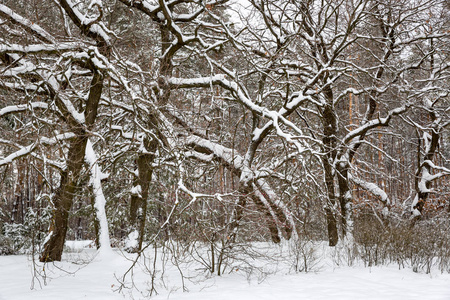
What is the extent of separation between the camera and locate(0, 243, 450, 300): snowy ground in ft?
21.2

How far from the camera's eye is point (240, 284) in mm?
7398

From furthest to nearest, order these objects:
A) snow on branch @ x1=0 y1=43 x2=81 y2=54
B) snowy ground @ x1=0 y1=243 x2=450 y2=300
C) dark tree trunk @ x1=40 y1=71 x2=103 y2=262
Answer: dark tree trunk @ x1=40 y1=71 x2=103 y2=262
snow on branch @ x1=0 y1=43 x2=81 y2=54
snowy ground @ x1=0 y1=243 x2=450 y2=300

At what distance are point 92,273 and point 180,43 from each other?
19.5 feet

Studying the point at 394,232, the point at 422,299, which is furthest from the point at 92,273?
the point at 394,232

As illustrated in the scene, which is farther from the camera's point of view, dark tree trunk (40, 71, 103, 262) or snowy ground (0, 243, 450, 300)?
dark tree trunk (40, 71, 103, 262)

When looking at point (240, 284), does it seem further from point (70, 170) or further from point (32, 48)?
point (32, 48)

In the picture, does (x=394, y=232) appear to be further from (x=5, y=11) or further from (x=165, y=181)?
(x=5, y=11)

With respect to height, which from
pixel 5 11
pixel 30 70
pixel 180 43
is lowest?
pixel 30 70

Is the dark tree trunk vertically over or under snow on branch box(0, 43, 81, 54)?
under

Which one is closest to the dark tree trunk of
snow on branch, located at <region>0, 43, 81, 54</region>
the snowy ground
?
the snowy ground

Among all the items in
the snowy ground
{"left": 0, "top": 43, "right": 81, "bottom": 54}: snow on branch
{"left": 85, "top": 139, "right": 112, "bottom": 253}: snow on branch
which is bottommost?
the snowy ground

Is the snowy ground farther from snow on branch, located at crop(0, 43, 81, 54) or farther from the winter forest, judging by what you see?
snow on branch, located at crop(0, 43, 81, 54)

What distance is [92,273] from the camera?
27.7 ft

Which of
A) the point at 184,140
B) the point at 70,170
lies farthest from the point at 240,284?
the point at 70,170
